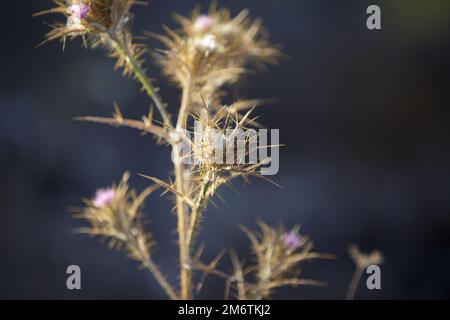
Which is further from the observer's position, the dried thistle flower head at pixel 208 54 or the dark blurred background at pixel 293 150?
the dark blurred background at pixel 293 150

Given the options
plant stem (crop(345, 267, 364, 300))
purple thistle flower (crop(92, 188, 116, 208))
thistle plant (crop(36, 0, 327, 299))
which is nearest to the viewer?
thistle plant (crop(36, 0, 327, 299))

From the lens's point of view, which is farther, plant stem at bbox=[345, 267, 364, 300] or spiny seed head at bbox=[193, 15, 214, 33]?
plant stem at bbox=[345, 267, 364, 300]

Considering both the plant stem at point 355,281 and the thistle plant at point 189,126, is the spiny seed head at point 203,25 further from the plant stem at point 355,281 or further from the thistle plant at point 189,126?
the plant stem at point 355,281

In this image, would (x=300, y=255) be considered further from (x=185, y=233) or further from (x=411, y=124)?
(x=411, y=124)

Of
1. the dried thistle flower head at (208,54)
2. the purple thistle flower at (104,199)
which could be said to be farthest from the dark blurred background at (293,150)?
the purple thistle flower at (104,199)

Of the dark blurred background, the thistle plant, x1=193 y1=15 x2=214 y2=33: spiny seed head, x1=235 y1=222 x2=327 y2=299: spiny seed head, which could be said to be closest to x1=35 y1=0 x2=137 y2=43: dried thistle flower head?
the thistle plant

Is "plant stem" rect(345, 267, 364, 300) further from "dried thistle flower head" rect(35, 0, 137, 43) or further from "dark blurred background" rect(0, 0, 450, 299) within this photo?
"dried thistle flower head" rect(35, 0, 137, 43)
